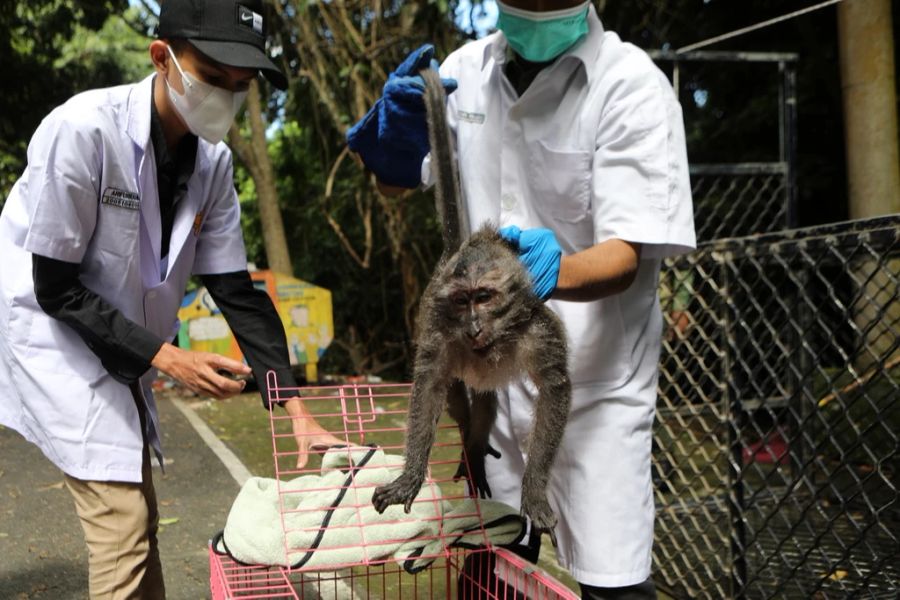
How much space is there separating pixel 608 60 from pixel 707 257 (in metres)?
1.45

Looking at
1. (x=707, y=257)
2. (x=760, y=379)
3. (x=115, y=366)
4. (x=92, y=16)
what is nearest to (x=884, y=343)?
(x=760, y=379)

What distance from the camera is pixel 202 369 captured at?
2227 millimetres

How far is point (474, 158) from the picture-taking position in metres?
2.54

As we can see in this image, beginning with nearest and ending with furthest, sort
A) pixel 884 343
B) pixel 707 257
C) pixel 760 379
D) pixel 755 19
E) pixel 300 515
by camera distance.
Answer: pixel 300 515
pixel 707 257
pixel 884 343
pixel 760 379
pixel 755 19

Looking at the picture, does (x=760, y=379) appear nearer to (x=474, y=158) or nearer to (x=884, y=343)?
(x=884, y=343)

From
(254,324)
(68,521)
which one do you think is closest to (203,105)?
(254,324)

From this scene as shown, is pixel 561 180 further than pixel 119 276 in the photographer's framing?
No

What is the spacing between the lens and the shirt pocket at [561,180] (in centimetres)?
229

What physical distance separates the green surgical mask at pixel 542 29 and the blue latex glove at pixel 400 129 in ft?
0.74

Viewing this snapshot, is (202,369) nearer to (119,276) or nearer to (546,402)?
(119,276)

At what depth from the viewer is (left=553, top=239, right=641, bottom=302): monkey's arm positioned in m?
1.92

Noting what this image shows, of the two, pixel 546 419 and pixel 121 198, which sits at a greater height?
pixel 121 198

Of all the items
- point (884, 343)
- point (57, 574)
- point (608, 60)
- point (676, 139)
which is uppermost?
point (608, 60)

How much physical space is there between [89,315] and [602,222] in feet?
4.45
